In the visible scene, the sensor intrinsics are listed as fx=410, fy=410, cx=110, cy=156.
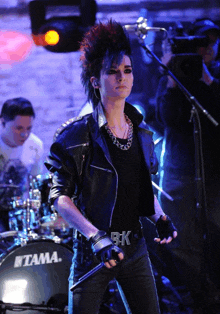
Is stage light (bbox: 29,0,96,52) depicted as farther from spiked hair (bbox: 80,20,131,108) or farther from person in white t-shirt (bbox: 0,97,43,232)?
spiked hair (bbox: 80,20,131,108)

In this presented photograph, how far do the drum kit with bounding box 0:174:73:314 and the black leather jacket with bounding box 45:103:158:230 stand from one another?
65.7 inches

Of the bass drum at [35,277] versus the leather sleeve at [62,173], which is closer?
the leather sleeve at [62,173]

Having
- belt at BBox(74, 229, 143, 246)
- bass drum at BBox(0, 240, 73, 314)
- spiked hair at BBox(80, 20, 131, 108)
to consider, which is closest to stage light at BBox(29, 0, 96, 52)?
bass drum at BBox(0, 240, 73, 314)

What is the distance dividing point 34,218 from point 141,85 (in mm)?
1841

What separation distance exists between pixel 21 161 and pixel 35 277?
1341 mm

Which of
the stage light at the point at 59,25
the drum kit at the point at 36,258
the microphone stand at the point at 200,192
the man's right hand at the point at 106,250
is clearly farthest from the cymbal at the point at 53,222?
the man's right hand at the point at 106,250

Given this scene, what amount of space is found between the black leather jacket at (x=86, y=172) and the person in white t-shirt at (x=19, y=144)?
2.35 m

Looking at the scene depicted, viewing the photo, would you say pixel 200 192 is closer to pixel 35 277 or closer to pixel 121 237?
pixel 35 277

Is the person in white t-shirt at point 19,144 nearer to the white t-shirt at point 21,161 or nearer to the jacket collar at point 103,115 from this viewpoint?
the white t-shirt at point 21,161

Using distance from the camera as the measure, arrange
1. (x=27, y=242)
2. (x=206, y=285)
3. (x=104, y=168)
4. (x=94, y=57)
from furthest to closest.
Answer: (x=206, y=285)
(x=27, y=242)
(x=94, y=57)
(x=104, y=168)

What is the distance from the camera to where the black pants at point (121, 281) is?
1.79 meters

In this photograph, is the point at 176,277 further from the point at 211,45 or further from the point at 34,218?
the point at 211,45

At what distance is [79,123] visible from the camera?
6.51 feet

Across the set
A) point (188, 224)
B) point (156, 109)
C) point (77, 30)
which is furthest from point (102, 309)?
point (77, 30)
